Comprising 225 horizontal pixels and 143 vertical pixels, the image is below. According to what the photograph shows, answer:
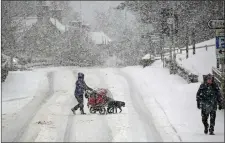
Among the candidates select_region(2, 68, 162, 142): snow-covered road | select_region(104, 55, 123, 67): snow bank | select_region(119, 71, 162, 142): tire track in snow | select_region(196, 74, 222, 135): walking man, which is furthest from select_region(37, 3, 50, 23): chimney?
select_region(196, 74, 222, 135): walking man

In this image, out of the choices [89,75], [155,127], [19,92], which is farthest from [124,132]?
[89,75]

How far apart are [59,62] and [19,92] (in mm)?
18982

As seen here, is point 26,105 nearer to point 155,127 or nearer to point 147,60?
point 155,127

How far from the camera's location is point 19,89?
23766mm

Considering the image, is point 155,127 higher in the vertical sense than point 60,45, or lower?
lower

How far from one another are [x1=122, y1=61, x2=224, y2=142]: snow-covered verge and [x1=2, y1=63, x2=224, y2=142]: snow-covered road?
0.10 ft

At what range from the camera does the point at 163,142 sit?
11.8m

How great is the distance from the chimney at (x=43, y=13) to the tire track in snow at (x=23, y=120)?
37255 millimetres

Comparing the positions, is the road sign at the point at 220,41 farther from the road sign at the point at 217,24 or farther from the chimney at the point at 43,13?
the chimney at the point at 43,13

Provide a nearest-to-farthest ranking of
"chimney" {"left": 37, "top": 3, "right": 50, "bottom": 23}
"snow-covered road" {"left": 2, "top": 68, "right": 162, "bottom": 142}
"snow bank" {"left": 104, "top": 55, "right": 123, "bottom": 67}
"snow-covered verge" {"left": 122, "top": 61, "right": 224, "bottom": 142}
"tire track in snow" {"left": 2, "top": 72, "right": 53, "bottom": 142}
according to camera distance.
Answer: "snow-covered verge" {"left": 122, "top": 61, "right": 224, "bottom": 142}, "snow-covered road" {"left": 2, "top": 68, "right": 162, "bottom": 142}, "tire track in snow" {"left": 2, "top": 72, "right": 53, "bottom": 142}, "snow bank" {"left": 104, "top": 55, "right": 123, "bottom": 67}, "chimney" {"left": 37, "top": 3, "right": 50, "bottom": 23}

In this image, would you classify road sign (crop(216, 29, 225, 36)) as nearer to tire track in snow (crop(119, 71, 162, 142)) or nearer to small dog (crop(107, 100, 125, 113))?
tire track in snow (crop(119, 71, 162, 142))

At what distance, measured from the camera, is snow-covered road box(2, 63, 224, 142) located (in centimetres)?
1295

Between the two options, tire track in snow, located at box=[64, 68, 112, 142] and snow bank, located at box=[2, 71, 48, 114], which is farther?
snow bank, located at box=[2, 71, 48, 114]

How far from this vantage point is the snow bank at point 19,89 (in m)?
19.4
